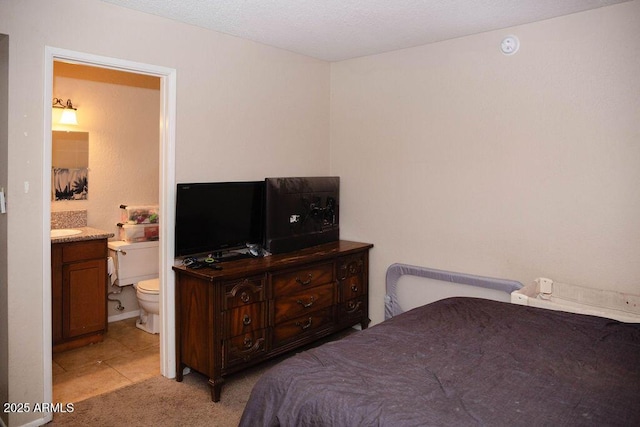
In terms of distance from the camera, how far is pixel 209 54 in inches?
137

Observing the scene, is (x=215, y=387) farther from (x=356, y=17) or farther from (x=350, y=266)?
(x=356, y=17)

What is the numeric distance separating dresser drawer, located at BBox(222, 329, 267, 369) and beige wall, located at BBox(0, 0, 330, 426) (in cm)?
108

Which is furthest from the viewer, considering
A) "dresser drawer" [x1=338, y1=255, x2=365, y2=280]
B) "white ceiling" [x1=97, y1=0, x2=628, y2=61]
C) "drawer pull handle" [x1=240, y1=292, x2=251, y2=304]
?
"dresser drawer" [x1=338, y1=255, x2=365, y2=280]

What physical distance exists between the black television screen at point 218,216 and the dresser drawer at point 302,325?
0.69m

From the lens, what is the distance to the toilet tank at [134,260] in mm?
4355

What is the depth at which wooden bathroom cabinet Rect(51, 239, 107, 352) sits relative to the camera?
3.77 meters

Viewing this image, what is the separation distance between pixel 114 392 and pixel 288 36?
2.86 m

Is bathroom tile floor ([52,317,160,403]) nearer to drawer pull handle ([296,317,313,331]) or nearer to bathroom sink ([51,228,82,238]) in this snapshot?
bathroom sink ([51,228,82,238])

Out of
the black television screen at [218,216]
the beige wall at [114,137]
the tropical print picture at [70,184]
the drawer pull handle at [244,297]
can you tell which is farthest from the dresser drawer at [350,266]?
the tropical print picture at [70,184]

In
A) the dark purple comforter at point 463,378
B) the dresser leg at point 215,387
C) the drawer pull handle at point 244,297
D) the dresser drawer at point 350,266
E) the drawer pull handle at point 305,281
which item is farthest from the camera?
the dresser drawer at point 350,266

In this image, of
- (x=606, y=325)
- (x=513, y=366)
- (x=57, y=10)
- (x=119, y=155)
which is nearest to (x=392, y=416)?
(x=513, y=366)

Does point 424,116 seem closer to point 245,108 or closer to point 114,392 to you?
point 245,108

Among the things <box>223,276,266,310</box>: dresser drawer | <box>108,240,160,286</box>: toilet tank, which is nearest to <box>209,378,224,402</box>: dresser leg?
<box>223,276,266,310</box>: dresser drawer

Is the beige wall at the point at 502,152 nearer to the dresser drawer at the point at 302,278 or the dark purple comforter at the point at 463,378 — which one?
the dresser drawer at the point at 302,278
